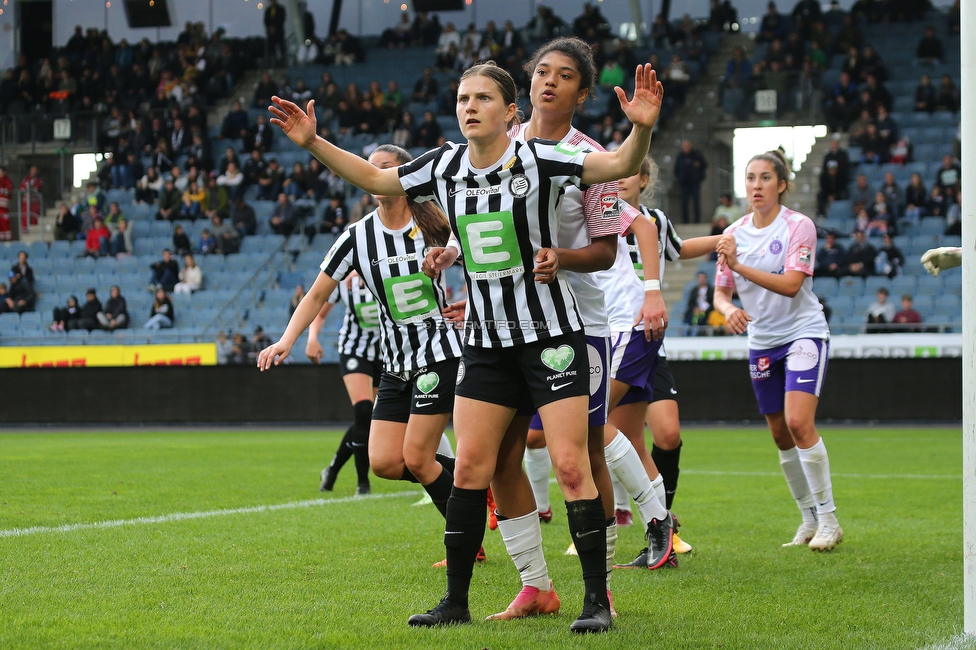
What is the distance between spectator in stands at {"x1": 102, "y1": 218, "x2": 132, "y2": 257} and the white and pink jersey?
19.7 metres

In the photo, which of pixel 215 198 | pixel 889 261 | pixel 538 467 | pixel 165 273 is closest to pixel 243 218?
pixel 215 198

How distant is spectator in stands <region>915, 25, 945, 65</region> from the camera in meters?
23.9

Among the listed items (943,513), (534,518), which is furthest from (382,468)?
(943,513)

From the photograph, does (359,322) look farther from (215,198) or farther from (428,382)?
(215,198)

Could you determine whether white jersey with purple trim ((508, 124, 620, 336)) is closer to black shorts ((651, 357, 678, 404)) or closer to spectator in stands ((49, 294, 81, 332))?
black shorts ((651, 357, 678, 404))

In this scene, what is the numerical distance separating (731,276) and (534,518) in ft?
9.12

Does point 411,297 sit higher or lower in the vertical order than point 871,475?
higher

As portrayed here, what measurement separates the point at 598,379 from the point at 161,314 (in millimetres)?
17424

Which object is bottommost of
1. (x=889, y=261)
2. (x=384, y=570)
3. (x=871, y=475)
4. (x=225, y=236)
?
(x=871, y=475)

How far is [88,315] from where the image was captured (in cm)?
2083

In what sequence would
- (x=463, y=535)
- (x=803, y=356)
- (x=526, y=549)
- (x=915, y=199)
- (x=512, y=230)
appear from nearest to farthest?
1. (x=512, y=230)
2. (x=463, y=535)
3. (x=526, y=549)
4. (x=803, y=356)
5. (x=915, y=199)

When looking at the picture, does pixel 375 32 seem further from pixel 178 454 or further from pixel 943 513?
pixel 943 513

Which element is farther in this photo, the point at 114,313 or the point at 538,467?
the point at 114,313

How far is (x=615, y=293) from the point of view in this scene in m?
6.09
